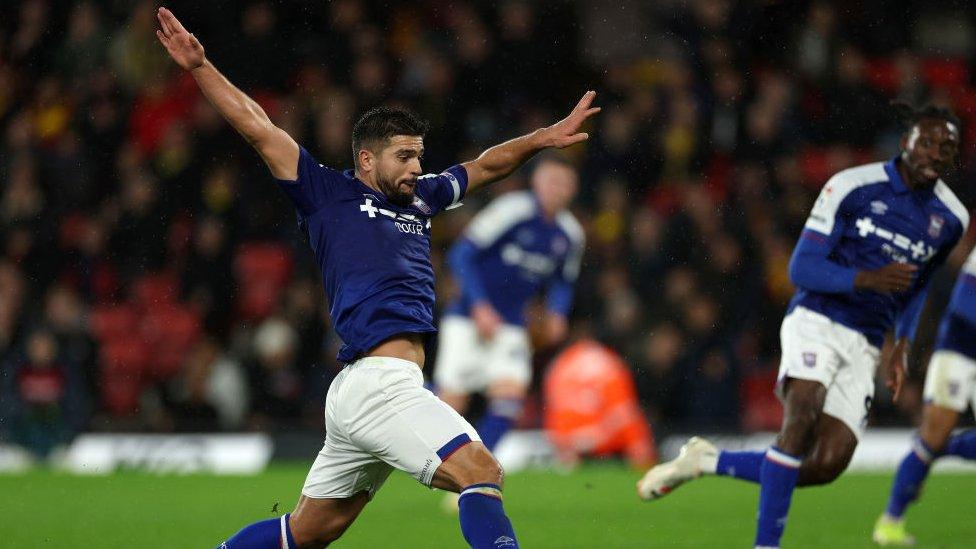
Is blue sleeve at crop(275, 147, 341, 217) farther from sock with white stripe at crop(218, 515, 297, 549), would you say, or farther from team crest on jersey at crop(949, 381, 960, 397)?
team crest on jersey at crop(949, 381, 960, 397)

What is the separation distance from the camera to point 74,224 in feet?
49.8

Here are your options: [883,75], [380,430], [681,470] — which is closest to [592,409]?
[883,75]

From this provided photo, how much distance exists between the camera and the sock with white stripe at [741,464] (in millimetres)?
6891

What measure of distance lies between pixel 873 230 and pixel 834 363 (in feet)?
2.23

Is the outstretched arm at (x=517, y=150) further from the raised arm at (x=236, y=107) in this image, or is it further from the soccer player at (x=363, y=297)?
the raised arm at (x=236, y=107)

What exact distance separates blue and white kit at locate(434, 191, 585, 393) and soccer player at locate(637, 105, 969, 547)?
3.83m

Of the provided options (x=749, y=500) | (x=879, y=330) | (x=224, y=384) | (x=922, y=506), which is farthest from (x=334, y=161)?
(x=879, y=330)

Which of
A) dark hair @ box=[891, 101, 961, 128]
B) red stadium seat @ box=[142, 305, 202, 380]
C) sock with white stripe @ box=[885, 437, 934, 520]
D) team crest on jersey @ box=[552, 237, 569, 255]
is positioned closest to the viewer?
dark hair @ box=[891, 101, 961, 128]

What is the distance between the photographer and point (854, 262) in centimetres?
679

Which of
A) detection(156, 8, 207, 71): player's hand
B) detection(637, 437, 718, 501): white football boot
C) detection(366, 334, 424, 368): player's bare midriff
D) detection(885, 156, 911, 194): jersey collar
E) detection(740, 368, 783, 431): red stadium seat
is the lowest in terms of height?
detection(740, 368, 783, 431): red stadium seat

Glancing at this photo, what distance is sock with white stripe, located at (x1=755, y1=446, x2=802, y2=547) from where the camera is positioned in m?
6.19

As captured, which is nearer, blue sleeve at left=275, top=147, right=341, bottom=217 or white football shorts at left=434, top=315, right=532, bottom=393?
blue sleeve at left=275, top=147, right=341, bottom=217

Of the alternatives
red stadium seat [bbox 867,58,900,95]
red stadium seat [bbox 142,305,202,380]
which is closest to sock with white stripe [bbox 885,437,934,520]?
red stadium seat [bbox 142,305,202,380]

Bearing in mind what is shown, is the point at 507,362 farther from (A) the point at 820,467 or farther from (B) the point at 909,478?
(A) the point at 820,467
